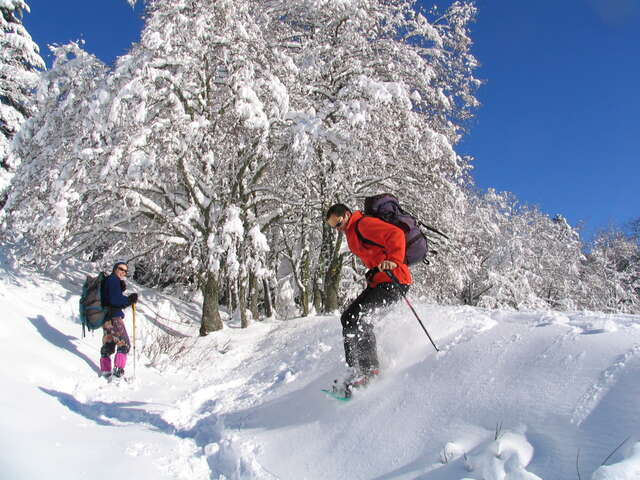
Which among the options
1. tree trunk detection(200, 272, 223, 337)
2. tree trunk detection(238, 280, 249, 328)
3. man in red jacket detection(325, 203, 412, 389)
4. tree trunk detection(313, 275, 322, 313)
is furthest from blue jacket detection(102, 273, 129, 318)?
tree trunk detection(313, 275, 322, 313)

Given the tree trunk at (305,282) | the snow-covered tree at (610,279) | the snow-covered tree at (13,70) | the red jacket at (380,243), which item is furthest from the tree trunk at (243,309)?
the snow-covered tree at (610,279)

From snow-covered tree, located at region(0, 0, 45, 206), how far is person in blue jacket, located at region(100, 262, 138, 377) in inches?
436

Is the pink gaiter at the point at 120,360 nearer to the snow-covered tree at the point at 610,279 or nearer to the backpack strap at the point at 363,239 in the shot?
the backpack strap at the point at 363,239

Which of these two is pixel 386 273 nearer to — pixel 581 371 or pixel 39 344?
pixel 581 371

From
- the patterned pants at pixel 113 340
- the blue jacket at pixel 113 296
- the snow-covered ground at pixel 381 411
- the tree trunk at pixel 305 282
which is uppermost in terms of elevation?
the tree trunk at pixel 305 282

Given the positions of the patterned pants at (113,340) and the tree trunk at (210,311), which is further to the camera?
the tree trunk at (210,311)

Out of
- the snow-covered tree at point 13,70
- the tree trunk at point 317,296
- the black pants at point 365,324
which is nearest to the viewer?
the black pants at point 365,324

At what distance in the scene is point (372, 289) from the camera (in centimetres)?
371

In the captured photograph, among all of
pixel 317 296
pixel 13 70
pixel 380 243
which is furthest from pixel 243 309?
pixel 13 70

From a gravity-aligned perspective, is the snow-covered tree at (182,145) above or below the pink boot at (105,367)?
above

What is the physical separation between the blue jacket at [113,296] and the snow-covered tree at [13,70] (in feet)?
36.3

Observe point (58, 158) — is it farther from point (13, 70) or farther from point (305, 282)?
point (13, 70)

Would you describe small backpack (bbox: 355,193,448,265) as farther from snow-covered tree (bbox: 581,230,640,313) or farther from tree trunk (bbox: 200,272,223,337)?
snow-covered tree (bbox: 581,230,640,313)

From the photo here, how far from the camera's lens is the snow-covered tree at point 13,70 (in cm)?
1451
